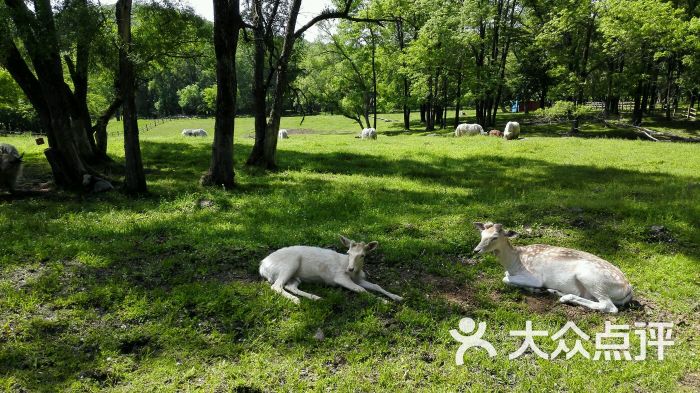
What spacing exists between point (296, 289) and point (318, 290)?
13.6 inches

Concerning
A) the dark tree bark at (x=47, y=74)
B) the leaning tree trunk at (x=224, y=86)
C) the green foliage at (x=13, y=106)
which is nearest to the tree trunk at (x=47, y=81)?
the dark tree bark at (x=47, y=74)

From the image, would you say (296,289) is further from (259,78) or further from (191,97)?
(191,97)

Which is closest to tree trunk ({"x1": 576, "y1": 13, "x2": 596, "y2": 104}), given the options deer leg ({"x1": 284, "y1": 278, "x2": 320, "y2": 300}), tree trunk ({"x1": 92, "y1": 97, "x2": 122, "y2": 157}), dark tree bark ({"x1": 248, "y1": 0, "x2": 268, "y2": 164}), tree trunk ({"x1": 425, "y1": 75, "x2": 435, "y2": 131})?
tree trunk ({"x1": 425, "y1": 75, "x2": 435, "y2": 131})

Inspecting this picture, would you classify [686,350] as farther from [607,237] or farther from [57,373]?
[57,373]

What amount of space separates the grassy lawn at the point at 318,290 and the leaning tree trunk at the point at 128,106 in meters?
0.69

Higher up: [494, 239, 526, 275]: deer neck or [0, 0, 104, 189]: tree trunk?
[0, 0, 104, 189]: tree trunk

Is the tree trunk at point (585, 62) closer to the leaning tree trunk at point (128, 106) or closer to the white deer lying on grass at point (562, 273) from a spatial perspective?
the white deer lying on grass at point (562, 273)

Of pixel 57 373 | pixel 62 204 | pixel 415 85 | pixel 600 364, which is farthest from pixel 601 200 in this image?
pixel 415 85

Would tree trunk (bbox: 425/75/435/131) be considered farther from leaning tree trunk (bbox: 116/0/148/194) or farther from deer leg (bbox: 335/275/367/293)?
deer leg (bbox: 335/275/367/293)

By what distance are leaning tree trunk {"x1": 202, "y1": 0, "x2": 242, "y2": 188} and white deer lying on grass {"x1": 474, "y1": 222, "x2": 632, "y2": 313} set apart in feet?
27.2

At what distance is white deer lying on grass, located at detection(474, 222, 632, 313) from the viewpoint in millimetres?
6406

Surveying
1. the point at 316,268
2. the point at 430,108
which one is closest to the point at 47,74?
the point at 316,268

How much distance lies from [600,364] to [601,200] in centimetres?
752

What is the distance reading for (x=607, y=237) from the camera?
29.8 feet
